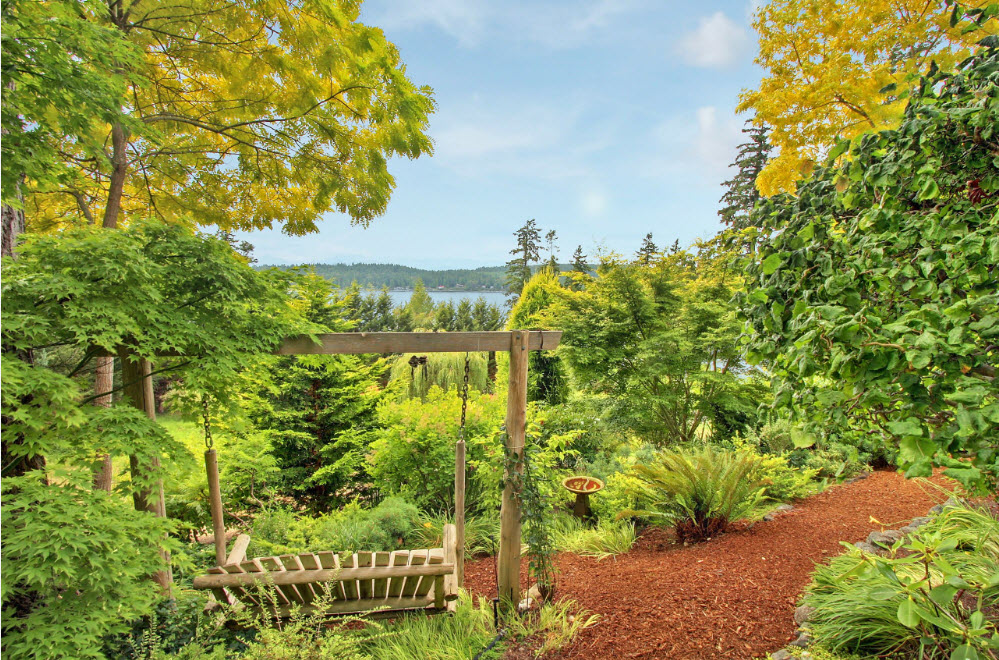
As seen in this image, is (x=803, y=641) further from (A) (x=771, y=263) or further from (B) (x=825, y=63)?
(B) (x=825, y=63)

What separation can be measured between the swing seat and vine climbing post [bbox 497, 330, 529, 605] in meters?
0.36

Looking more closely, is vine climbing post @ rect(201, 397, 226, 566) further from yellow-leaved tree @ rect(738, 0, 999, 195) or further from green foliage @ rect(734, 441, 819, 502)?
yellow-leaved tree @ rect(738, 0, 999, 195)

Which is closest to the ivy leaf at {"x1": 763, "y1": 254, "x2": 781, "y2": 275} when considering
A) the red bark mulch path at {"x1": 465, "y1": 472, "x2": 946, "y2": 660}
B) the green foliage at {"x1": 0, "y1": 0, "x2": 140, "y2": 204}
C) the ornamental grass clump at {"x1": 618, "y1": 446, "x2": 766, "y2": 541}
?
the red bark mulch path at {"x1": 465, "y1": 472, "x2": 946, "y2": 660}

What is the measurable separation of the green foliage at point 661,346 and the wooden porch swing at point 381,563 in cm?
344

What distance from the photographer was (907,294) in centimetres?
128

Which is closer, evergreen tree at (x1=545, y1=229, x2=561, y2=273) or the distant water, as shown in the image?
the distant water

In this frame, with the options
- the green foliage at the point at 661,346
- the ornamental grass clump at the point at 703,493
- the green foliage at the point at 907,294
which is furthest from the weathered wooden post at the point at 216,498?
the green foliage at the point at 661,346

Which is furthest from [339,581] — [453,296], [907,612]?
[453,296]

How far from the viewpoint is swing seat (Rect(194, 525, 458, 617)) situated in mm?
2350

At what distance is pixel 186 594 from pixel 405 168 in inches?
132

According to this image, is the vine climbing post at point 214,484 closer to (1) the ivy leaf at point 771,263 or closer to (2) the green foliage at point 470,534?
(2) the green foliage at point 470,534

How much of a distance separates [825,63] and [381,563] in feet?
22.0

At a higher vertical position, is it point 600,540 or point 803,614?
point 803,614

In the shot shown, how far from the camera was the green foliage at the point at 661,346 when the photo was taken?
5.89m
